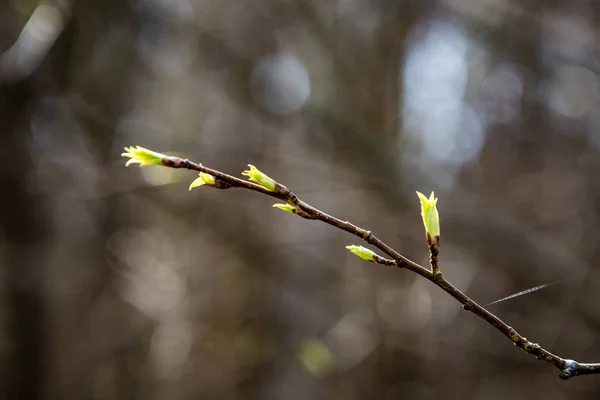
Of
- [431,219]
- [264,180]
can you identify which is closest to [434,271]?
[431,219]

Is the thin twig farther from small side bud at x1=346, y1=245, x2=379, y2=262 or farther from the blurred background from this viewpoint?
the blurred background

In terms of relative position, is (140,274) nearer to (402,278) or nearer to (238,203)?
(238,203)

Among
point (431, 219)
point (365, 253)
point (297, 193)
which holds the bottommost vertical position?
point (297, 193)

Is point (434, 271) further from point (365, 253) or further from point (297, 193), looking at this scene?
point (297, 193)

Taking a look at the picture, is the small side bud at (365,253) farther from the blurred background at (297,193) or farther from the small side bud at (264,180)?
the blurred background at (297,193)

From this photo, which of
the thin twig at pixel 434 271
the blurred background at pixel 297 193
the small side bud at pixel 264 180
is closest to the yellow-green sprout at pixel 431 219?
the thin twig at pixel 434 271

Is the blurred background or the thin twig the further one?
the blurred background

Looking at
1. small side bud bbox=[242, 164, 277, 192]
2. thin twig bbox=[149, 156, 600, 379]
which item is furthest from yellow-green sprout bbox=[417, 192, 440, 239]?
small side bud bbox=[242, 164, 277, 192]

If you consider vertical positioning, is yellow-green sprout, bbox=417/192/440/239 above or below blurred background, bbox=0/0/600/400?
above

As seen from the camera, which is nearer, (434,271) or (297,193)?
(434,271)
